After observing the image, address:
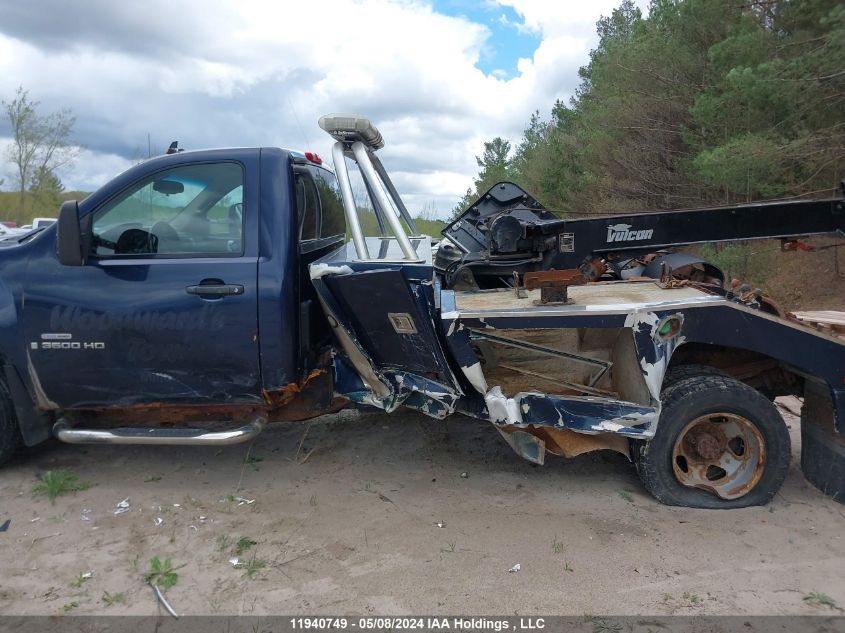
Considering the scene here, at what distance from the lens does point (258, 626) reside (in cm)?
280

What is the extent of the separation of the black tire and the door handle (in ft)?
8.44

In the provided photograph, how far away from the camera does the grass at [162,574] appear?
3.11 metres

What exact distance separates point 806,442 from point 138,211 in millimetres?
4422

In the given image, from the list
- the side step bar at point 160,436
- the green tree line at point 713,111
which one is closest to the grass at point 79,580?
the side step bar at point 160,436

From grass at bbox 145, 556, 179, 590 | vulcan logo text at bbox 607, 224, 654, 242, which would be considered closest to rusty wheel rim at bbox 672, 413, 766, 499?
vulcan logo text at bbox 607, 224, 654, 242

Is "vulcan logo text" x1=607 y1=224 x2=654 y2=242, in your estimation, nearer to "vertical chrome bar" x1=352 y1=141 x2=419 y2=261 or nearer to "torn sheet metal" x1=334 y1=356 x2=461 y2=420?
"vertical chrome bar" x1=352 y1=141 x2=419 y2=261

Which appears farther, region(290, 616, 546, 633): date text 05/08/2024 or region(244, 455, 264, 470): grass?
region(244, 455, 264, 470): grass

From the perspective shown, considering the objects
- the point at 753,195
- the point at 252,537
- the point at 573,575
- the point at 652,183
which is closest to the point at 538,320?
the point at 573,575

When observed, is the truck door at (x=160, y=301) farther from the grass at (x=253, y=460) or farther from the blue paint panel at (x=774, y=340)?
the blue paint panel at (x=774, y=340)

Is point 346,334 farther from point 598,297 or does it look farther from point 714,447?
point 714,447

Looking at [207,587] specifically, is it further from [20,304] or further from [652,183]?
[652,183]

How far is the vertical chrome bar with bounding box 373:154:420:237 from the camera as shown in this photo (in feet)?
15.5

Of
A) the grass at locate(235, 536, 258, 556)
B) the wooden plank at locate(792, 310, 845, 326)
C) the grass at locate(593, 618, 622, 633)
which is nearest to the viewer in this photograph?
the grass at locate(593, 618, 622, 633)

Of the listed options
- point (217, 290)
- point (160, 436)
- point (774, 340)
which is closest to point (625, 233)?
point (774, 340)
